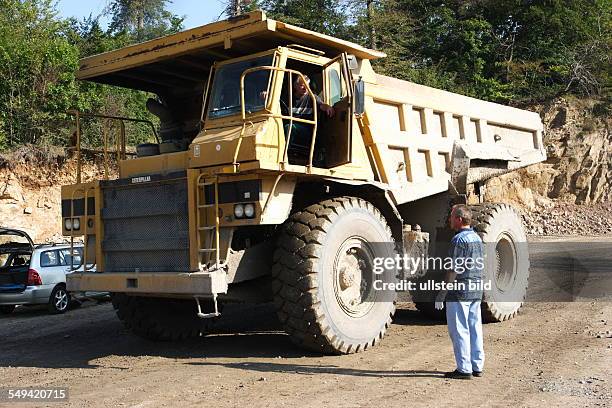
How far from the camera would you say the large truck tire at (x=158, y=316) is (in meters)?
8.41

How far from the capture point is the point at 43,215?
20.5 metres

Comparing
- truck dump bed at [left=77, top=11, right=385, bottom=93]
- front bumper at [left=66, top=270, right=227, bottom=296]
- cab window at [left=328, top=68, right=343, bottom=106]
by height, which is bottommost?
front bumper at [left=66, top=270, right=227, bottom=296]

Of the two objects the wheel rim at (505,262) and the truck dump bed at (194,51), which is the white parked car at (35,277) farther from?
the wheel rim at (505,262)

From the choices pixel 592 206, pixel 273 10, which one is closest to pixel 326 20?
pixel 273 10

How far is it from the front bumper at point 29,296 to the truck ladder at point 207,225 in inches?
304

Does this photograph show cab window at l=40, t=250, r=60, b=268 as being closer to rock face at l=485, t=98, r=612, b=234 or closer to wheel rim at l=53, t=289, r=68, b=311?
wheel rim at l=53, t=289, r=68, b=311

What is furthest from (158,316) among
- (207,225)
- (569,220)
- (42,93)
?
(569,220)

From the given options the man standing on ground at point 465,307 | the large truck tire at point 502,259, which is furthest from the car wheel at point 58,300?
the man standing on ground at point 465,307

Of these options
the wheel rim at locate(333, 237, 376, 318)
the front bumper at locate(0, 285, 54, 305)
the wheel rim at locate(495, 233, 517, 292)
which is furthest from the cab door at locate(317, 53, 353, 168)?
the front bumper at locate(0, 285, 54, 305)

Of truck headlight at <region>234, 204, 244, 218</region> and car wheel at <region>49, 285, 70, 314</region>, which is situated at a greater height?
truck headlight at <region>234, 204, 244, 218</region>

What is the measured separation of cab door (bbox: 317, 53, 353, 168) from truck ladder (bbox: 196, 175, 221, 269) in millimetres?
1509

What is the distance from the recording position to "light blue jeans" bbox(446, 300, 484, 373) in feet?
20.3

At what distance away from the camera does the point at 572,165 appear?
28688 millimetres

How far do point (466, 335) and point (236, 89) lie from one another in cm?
347
